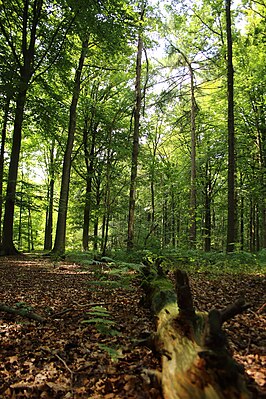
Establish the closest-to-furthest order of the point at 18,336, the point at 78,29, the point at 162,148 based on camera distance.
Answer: the point at 18,336
the point at 78,29
the point at 162,148

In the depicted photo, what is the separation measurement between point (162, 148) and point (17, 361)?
30014 mm

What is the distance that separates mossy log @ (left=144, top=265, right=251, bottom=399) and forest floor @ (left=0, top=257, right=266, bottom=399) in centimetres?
17

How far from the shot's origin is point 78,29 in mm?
12078

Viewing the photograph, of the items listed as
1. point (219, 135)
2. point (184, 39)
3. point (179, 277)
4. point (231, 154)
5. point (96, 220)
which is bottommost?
point (179, 277)

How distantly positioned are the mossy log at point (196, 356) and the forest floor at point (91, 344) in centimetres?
17

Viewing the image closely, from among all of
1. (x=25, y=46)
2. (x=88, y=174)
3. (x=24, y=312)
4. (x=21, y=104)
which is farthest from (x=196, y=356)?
(x=88, y=174)

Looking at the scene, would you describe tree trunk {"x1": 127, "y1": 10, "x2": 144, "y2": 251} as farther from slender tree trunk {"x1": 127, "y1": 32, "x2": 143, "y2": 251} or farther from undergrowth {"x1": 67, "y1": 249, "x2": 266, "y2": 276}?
undergrowth {"x1": 67, "y1": 249, "x2": 266, "y2": 276}

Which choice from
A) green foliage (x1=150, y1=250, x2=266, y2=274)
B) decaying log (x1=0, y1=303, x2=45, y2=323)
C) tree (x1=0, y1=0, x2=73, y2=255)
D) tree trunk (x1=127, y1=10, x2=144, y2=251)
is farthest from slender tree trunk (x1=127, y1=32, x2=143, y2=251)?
decaying log (x1=0, y1=303, x2=45, y2=323)

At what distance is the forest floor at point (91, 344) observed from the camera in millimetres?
2576

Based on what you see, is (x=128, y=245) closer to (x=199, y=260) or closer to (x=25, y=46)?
(x=199, y=260)

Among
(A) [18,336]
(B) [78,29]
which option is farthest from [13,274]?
(B) [78,29]

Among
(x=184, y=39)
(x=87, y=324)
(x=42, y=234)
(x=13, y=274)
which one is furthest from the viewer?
(x=42, y=234)

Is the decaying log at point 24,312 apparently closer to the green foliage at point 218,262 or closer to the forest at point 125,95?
the green foliage at point 218,262

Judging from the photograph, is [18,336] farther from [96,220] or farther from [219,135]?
[219,135]
